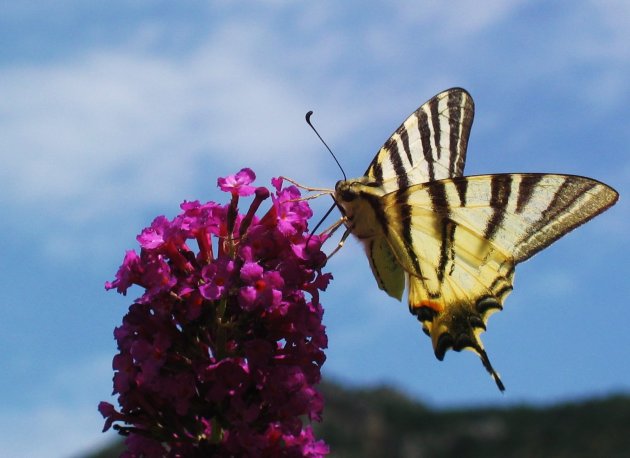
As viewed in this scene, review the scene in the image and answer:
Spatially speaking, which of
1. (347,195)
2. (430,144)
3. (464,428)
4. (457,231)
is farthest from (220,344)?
(464,428)

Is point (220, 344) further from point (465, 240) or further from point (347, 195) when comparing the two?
point (465, 240)

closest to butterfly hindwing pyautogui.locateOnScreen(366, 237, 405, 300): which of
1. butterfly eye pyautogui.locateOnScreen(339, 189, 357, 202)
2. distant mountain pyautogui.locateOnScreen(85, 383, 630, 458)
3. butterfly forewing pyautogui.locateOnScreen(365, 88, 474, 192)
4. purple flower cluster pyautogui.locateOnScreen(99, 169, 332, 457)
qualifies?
butterfly eye pyautogui.locateOnScreen(339, 189, 357, 202)

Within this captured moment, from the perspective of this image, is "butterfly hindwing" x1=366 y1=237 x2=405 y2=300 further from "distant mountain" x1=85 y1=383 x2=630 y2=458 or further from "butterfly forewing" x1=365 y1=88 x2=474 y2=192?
"distant mountain" x1=85 y1=383 x2=630 y2=458

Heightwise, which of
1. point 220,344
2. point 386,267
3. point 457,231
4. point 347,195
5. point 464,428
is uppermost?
point 464,428

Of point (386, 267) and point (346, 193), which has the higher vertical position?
point (346, 193)

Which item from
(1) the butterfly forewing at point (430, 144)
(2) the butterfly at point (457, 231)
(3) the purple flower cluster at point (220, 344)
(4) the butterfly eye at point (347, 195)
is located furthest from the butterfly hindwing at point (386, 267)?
(3) the purple flower cluster at point (220, 344)

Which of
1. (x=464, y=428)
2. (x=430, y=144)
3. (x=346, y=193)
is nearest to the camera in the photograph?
(x=346, y=193)
